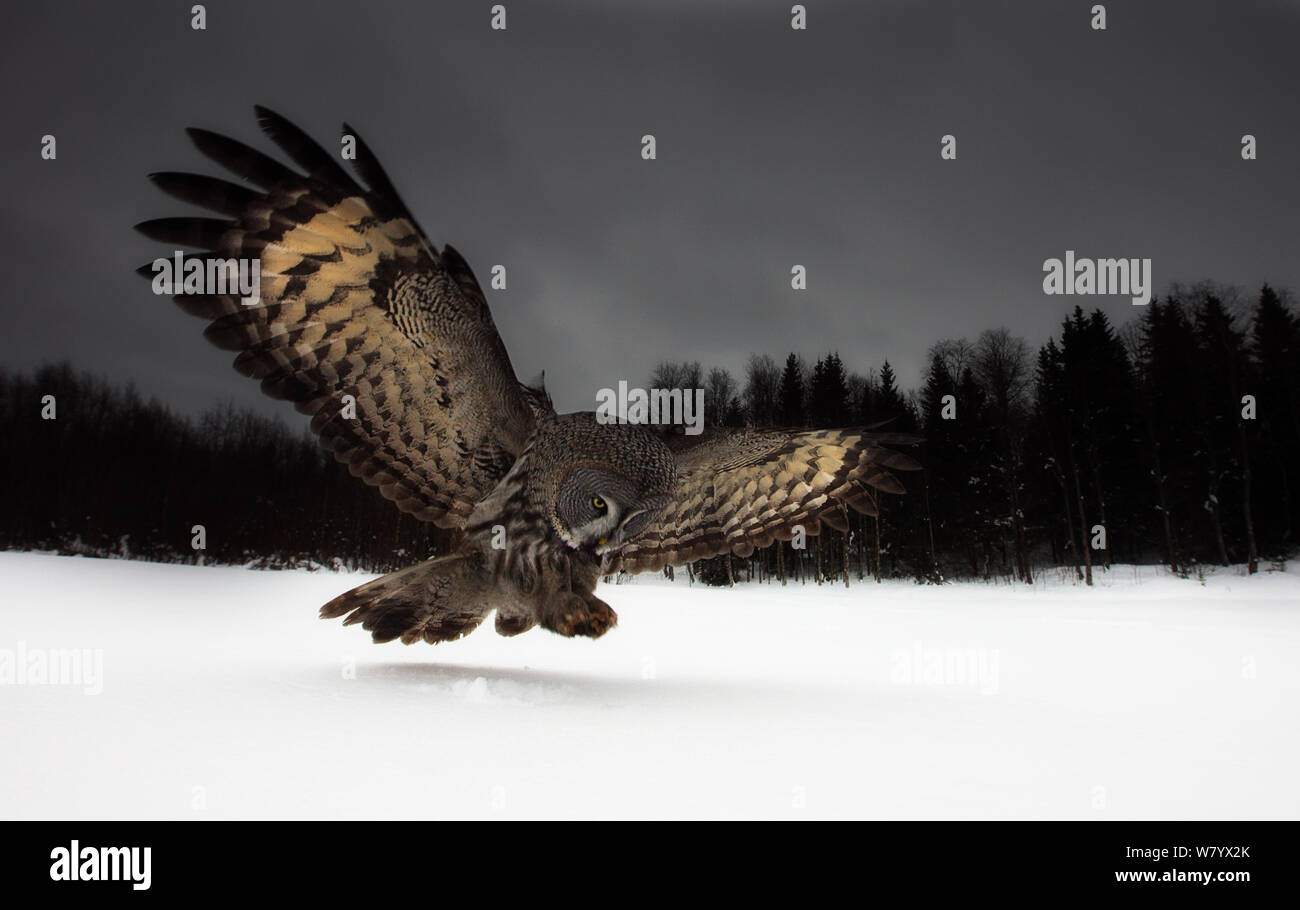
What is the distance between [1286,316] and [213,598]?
3696cm

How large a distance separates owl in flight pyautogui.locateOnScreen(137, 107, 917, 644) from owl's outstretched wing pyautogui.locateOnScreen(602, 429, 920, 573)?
85 mm

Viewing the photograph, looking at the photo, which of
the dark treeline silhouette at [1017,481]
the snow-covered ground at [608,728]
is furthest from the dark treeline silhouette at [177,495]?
the snow-covered ground at [608,728]

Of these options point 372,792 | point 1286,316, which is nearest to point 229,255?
point 372,792

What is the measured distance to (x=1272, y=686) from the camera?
5.47m

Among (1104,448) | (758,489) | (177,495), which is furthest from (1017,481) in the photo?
(177,495)

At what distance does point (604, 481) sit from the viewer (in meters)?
4.21

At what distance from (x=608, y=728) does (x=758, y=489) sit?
2585 millimetres

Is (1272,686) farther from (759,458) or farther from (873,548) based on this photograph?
(873,548)

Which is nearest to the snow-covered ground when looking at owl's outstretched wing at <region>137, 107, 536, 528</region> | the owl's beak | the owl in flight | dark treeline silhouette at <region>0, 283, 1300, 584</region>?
the owl in flight

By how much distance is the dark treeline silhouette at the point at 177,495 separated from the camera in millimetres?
23938

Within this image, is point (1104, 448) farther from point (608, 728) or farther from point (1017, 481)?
point (608, 728)

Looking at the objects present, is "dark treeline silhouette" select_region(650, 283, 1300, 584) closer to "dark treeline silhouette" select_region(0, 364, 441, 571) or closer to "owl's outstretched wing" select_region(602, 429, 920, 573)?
"dark treeline silhouette" select_region(0, 364, 441, 571)

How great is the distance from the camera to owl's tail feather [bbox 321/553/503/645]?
15.0 feet

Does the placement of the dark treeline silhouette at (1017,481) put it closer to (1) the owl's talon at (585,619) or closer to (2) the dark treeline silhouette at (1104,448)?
(2) the dark treeline silhouette at (1104,448)
